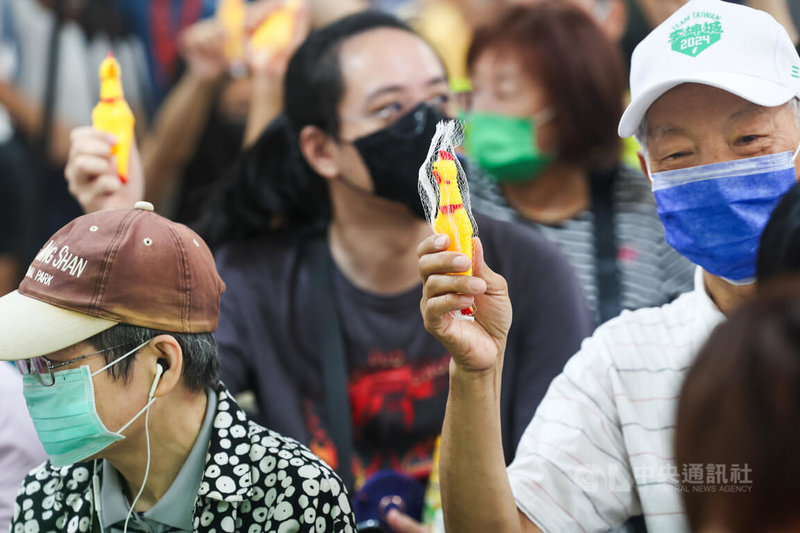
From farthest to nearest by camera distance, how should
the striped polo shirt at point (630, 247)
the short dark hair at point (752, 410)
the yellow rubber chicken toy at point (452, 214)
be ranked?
the striped polo shirt at point (630, 247) → the yellow rubber chicken toy at point (452, 214) → the short dark hair at point (752, 410)

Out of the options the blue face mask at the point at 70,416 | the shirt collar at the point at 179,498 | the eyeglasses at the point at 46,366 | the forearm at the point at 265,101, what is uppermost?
the forearm at the point at 265,101

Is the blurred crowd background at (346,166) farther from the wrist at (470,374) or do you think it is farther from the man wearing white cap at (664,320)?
the wrist at (470,374)

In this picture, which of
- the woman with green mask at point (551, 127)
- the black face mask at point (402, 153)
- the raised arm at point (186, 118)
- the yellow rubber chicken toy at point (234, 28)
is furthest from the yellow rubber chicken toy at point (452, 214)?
the raised arm at point (186, 118)

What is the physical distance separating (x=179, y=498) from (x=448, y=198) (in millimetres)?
853

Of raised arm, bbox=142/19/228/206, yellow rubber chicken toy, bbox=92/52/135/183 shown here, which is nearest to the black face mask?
yellow rubber chicken toy, bbox=92/52/135/183

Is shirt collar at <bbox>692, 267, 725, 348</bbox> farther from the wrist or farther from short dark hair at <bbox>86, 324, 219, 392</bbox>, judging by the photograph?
short dark hair at <bbox>86, 324, 219, 392</bbox>

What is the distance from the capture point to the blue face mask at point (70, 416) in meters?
1.82

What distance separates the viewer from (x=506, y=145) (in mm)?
3580

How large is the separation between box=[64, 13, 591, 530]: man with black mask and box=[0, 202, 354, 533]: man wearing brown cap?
705mm

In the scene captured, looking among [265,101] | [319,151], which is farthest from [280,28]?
[319,151]

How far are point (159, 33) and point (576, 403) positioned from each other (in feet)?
10.3

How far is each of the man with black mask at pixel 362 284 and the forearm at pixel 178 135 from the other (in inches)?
42.0

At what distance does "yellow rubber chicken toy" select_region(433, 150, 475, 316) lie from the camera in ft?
5.35

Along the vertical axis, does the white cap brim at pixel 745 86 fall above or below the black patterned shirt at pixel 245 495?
above
